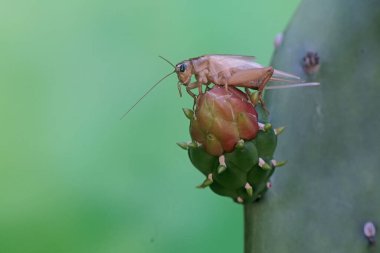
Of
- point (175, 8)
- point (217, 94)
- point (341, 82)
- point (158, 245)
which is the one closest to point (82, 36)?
point (175, 8)

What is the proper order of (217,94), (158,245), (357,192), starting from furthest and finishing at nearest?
1. (158,245)
2. (357,192)
3. (217,94)

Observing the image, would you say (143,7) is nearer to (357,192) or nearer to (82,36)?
(82,36)

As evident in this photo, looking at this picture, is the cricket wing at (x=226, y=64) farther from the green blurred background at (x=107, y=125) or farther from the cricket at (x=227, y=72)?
the green blurred background at (x=107, y=125)

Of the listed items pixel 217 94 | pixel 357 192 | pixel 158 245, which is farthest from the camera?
pixel 158 245

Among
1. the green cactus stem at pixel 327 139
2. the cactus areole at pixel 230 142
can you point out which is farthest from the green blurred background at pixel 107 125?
the cactus areole at pixel 230 142

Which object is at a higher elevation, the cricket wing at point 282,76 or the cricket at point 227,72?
the cricket at point 227,72
